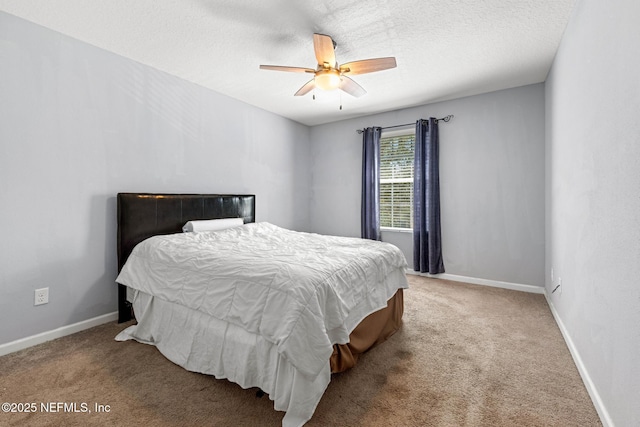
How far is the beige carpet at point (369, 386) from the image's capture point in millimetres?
1466

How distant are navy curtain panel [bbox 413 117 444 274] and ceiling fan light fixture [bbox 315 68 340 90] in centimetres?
207

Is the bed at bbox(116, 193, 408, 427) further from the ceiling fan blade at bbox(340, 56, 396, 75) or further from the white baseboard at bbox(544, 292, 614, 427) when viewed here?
the ceiling fan blade at bbox(340, 56, 396, 75)

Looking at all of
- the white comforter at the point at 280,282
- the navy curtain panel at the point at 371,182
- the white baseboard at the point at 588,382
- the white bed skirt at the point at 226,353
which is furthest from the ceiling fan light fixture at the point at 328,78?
the white baseboard at the point at 588,382

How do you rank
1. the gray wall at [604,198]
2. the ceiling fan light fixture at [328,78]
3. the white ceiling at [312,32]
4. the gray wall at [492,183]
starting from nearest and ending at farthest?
1. the gray wall at [604,198]
2. the white ceiling at [312,32]
3. the ceiling fan light fixture at [328,78]
4. the gray wall at [492,183]

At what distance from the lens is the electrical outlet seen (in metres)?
2.23

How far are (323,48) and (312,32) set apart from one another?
0.99ft

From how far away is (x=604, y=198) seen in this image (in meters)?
1.48

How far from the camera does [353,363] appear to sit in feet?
5.96

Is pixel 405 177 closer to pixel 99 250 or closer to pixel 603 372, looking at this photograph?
pixel 603 372

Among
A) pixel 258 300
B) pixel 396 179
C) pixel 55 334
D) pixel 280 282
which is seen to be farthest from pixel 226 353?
pixel 396 179

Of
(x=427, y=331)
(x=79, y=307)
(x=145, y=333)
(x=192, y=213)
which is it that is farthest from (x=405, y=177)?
(x=79, y=307)

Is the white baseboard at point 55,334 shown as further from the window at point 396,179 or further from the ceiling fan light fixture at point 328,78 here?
the window at point 396,179

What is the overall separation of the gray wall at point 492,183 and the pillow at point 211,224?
2.46 m

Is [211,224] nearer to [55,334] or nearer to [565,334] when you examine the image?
[55,334]
